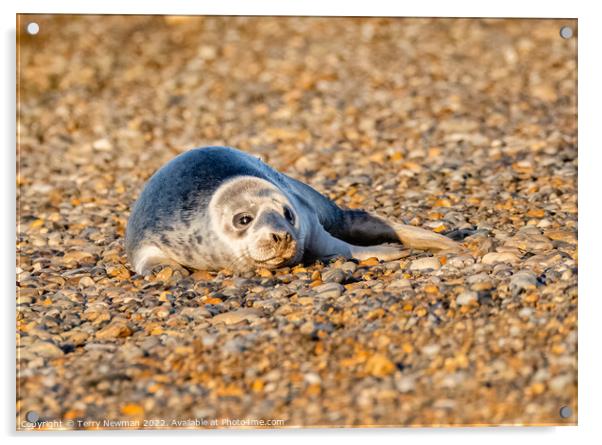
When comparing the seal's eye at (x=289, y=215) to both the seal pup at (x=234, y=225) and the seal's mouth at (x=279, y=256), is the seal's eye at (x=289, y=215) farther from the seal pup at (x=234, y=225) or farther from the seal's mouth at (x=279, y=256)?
the seal's mouth at (x=279, y=256)

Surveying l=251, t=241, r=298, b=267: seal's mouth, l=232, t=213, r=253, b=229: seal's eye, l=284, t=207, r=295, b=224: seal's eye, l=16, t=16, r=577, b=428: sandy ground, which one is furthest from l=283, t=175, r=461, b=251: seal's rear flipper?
l=251, t=241, r=298, b=267: seal's mouth

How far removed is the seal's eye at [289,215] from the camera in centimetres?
680

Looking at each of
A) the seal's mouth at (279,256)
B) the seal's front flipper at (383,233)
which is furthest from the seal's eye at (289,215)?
the seal's front flipper at (383,233)

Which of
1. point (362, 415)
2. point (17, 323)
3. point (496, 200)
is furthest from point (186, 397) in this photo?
point (496, 200)

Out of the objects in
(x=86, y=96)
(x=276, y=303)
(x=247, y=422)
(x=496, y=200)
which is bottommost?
(x=247, y=422)

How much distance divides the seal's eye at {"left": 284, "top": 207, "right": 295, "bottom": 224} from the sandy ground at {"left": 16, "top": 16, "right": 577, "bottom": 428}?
0.31 metres

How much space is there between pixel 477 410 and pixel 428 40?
5297 mm

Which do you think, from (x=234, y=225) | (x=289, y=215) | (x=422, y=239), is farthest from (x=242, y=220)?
(x=422, y=239)

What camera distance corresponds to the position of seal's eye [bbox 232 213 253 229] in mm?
6809

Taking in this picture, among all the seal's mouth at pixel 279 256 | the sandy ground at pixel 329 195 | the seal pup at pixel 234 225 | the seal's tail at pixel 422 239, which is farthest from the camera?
the seal's tail at pixel 422 239

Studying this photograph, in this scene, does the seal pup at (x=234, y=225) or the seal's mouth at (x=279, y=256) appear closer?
the seal's mouth at (x=279, y=256)

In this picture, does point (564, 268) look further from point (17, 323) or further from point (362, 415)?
point (17, 323)

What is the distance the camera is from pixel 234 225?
6824 millimetres

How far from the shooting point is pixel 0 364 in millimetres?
5711
